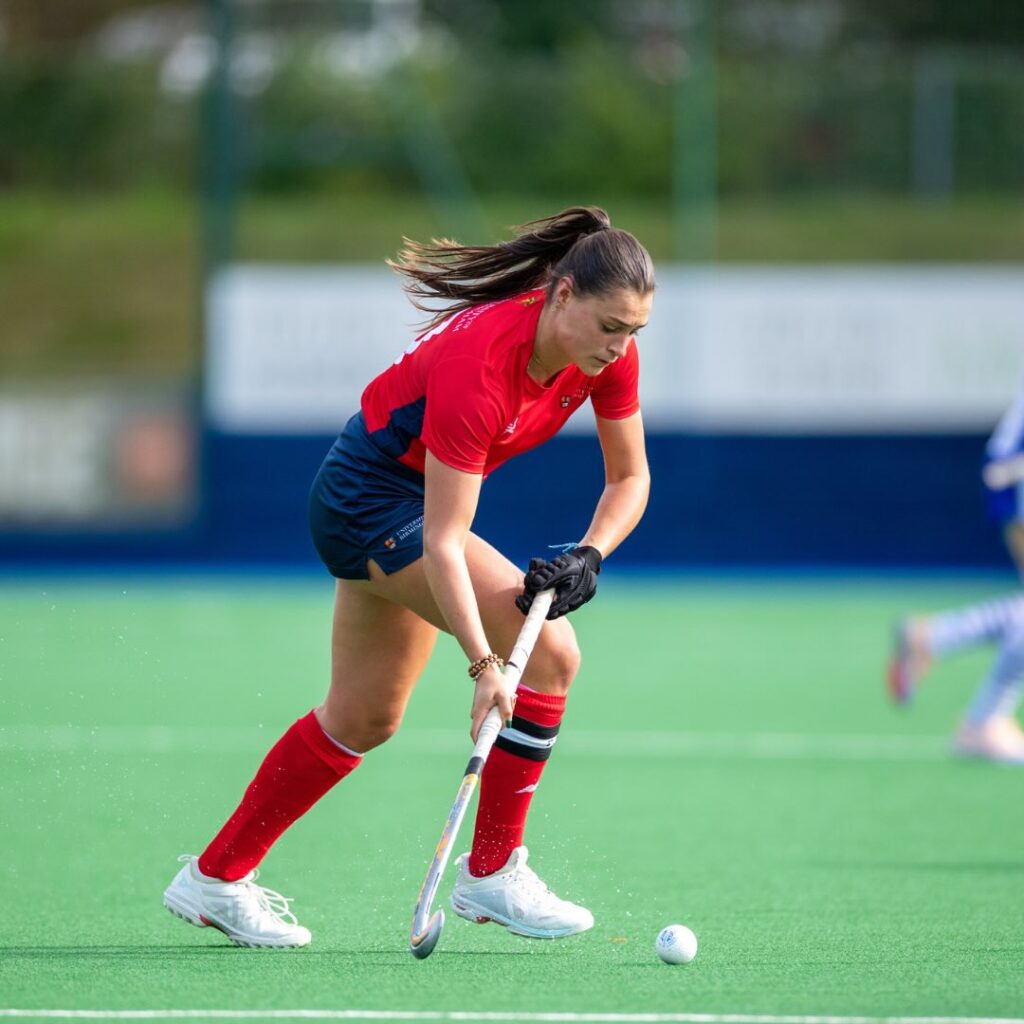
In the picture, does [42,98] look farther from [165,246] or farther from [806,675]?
[806,675]

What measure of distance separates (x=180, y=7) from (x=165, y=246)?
7552 mm

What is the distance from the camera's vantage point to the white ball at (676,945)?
156 inches

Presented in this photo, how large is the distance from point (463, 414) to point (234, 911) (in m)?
1.26

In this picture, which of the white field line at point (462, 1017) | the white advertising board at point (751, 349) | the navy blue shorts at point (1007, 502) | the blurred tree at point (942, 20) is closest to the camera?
the white field line at point (462, 1017)

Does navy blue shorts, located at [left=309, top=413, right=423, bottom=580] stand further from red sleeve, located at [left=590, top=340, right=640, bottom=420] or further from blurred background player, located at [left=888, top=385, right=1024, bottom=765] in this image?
blurred background player, located at [left=888, top=385, right=1024, bottom=765]

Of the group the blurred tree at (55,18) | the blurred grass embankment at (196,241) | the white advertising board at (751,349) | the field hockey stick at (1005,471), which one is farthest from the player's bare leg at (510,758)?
the blurred tree at (55,18)

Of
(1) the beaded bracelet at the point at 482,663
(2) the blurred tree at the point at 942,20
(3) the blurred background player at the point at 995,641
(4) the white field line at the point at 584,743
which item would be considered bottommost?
(4) the white field line at the point at 584,743

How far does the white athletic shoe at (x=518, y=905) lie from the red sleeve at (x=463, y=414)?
0.96m

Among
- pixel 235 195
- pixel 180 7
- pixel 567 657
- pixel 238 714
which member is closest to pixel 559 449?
pixel 235 195

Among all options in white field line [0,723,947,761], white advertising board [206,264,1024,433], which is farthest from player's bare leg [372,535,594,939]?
white advertising board [206,264,1024,433]

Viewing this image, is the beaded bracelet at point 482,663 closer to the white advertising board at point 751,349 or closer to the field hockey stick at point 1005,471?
the field hockey stick at point 1005,471

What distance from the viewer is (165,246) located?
18.1m

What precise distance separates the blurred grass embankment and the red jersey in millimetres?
10047

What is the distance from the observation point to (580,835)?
Answer: 5.51 m
